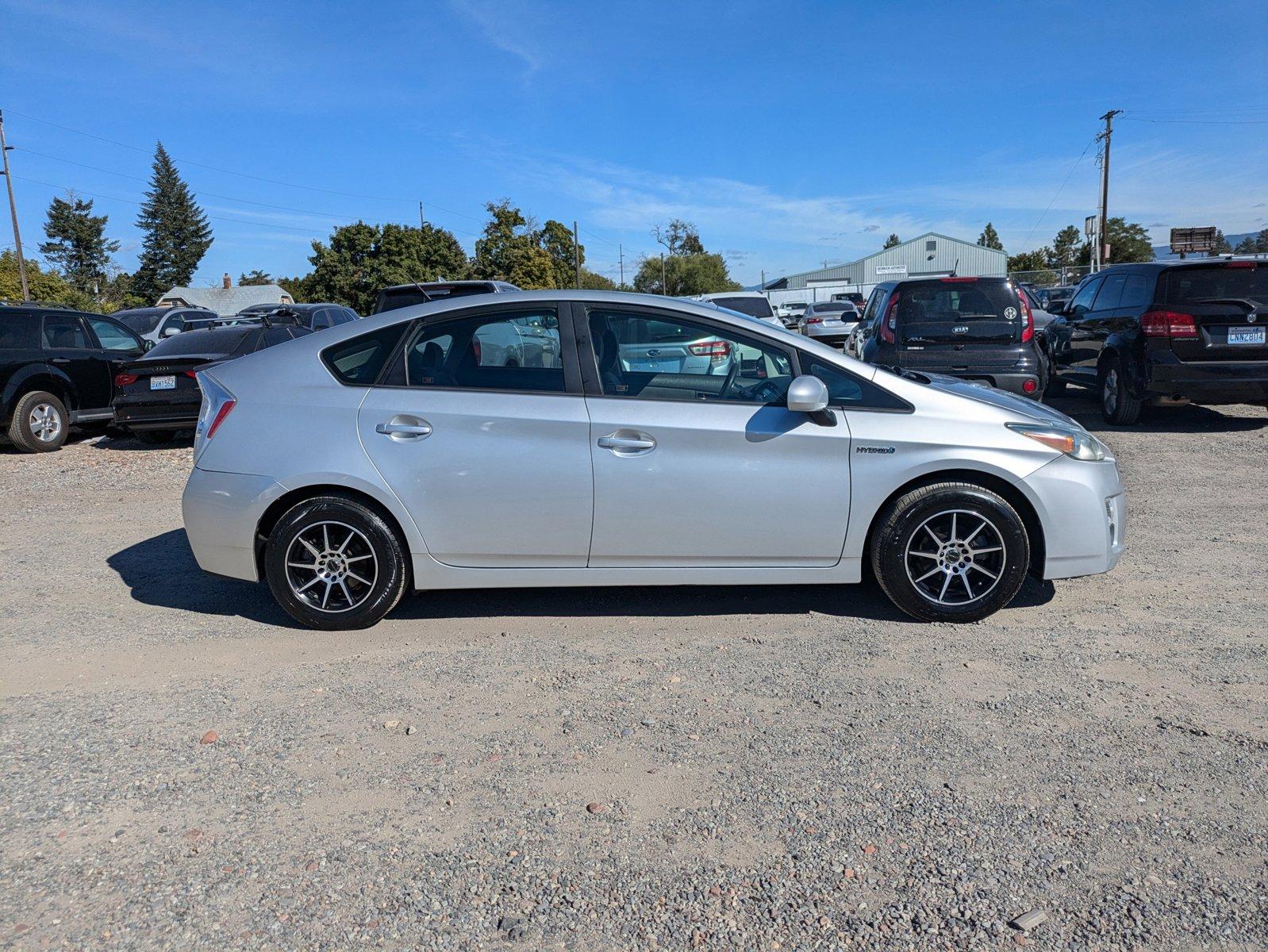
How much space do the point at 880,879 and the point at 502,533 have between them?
2.60 metres

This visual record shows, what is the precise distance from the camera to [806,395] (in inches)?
182

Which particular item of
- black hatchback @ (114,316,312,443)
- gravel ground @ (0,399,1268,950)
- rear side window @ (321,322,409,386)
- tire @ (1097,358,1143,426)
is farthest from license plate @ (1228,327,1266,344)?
black hatchback @ (114,316,312,443)

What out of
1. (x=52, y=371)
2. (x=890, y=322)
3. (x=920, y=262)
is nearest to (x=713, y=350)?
(x=890, y=322)

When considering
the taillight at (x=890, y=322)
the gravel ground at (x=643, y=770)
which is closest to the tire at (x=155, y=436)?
the gravel ground at (x=643, y=770)

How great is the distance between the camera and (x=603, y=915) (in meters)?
2.70

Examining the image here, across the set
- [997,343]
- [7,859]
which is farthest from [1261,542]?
[7,859]

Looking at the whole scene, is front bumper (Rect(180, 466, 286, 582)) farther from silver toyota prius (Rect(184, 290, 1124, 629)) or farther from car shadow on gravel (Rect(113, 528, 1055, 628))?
car shadow on gravel (Rect(113, 528, 1055, 628))

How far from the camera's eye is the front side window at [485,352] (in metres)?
4.95

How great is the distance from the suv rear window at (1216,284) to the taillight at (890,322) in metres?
2.82

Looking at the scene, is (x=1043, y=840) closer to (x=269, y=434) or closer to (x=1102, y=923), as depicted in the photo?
(x=1102, y=923)

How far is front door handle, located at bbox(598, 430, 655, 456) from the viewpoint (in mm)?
4750

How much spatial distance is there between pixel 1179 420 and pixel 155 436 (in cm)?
1283

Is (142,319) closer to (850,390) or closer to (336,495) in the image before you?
(336,495)

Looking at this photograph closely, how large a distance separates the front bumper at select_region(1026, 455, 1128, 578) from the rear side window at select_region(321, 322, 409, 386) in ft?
10.8
